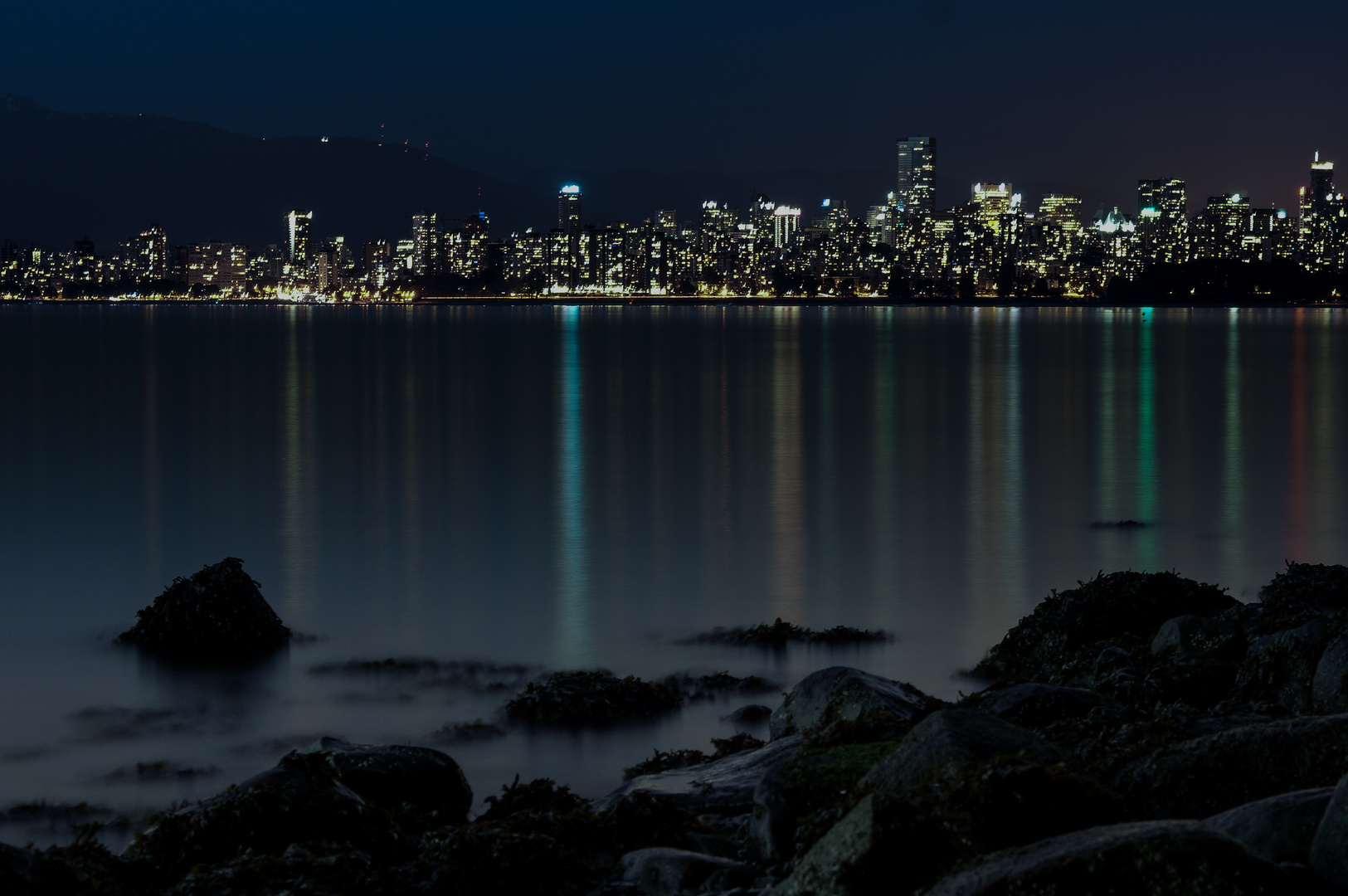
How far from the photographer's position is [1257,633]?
10375mm

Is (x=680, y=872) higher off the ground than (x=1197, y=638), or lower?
lower

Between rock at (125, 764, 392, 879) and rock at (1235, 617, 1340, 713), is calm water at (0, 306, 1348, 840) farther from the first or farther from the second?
rock at (1235, 617, 1340, 713)

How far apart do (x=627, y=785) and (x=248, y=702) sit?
3.66 metres

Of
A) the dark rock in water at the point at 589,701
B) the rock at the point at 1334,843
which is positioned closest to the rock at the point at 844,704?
the dark rock in water at the point at 589,701

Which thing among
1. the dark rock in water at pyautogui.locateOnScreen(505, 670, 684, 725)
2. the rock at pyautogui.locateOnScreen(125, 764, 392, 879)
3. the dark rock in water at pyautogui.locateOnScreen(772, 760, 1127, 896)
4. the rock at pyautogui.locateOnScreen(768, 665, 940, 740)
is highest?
the dark rock in water at pyautogui.locateOnScreen(772, 760, 1127, 896)

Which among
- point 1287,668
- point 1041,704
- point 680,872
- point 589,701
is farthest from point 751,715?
point 680,872

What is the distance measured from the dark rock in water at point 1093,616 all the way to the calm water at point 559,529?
54 centimetres

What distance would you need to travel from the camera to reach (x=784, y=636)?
41.2ft

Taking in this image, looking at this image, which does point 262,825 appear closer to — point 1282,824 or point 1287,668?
point 1282,824

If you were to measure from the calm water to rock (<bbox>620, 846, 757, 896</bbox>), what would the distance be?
2.66 m

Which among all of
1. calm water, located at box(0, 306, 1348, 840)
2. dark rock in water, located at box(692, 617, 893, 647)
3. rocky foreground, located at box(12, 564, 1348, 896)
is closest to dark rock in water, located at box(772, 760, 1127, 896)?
rocky foreground, located at box(12, 564, 1348, 896)

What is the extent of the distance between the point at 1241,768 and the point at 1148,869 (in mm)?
1999

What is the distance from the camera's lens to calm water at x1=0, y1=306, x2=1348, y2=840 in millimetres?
10289

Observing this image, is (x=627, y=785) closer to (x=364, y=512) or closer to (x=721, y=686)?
(x=721, y=686)
